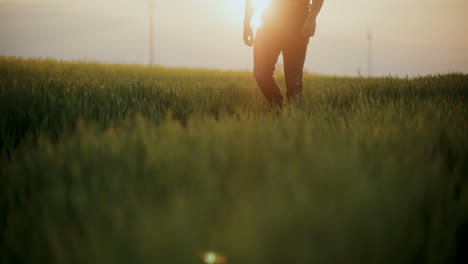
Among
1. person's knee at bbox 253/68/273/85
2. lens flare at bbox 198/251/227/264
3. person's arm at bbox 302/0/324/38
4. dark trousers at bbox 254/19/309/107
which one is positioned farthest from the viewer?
person's knee at bbox 253/68/273/85

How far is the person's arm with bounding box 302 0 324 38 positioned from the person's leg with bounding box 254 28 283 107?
33cm

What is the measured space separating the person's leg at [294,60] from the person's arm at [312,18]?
0.41 feet

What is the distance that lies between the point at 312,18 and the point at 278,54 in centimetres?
53

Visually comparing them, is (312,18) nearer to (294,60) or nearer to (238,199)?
(294,60)

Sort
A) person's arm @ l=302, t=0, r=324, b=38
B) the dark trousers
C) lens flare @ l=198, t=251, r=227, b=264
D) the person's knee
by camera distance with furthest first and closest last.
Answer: the person's knee < the dark trousers < person's arm @ l=302, t=0, r=324, b=38 < lens flare @ l=198, t=251, r=227, b=264

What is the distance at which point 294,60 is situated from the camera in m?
3.83

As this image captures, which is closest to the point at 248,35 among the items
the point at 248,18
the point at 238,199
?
the point at 248,18

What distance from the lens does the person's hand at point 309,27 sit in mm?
3577

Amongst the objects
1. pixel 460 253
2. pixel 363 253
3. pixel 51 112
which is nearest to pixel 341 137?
pixel 460 253

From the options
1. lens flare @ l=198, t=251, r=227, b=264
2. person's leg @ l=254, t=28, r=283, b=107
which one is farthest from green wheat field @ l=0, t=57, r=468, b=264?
person's leg @ l=254, t=28, r=283, b=107

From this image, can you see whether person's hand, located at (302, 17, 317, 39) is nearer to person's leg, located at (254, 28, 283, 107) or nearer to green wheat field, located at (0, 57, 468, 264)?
person's leg, located at (254, 28, 283, 107)

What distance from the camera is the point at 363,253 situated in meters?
0.73

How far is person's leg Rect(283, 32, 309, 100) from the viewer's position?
3.75m

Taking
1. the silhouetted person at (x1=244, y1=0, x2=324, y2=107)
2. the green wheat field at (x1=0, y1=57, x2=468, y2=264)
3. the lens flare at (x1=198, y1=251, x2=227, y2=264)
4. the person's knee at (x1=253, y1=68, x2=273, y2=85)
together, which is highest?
the silhouetted person at (x1=244, y1=0, x2=324, y2=107)
